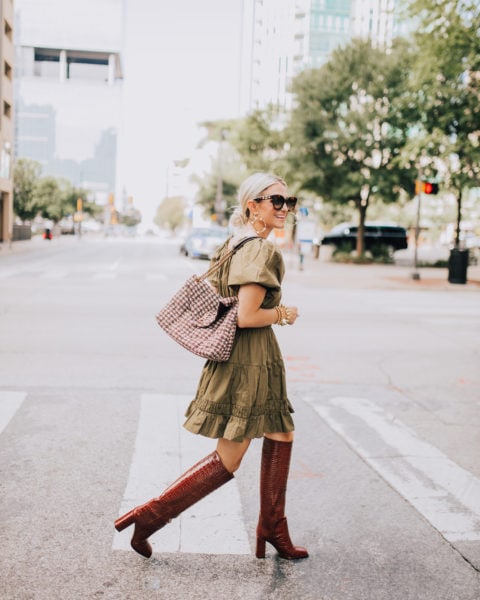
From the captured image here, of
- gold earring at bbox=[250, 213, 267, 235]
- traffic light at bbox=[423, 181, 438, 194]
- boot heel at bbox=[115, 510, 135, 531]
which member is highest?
traffic light at bbox=[423, 181, 438, 194]

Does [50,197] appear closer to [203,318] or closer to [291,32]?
[291,32]

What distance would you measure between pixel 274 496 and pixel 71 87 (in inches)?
7607

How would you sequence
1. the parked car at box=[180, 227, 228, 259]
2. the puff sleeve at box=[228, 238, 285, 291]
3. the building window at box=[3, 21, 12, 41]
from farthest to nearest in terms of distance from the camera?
the building window at box=[3, 21, 12, 41] → the parked car at box=[180, 227, 228, 259] → the puff sleeve at box=[228, 238, 285, 291]

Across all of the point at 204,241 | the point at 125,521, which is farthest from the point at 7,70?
the point at 125,521

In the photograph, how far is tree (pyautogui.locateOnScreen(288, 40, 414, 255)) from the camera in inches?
1316

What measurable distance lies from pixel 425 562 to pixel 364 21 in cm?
12807

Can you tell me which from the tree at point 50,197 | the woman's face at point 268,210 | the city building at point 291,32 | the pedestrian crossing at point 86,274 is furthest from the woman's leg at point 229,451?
the city building at point 291,32

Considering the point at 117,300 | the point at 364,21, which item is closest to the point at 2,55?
the point at 117,300

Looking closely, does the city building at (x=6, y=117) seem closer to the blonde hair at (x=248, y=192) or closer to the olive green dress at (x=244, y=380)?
the blonde hair at (x=248, y=192)

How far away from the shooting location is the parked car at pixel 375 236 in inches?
1623

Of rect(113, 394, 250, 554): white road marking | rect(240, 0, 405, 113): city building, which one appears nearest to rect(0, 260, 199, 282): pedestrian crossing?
rect(113, 394, 250, 554): white road marking

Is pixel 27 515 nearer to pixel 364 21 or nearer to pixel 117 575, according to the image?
pixel 117 575

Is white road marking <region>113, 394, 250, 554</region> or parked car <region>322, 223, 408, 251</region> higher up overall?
parked car <region>322, 223, 408, 251</region>

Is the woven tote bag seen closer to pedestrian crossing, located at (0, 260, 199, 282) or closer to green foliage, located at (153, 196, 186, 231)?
pedestrian crossing, located at (0, 260, 199, 282)
